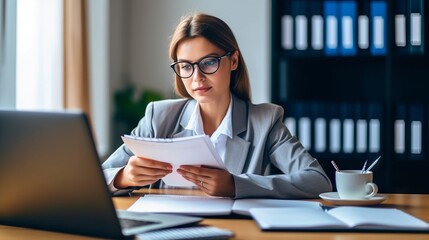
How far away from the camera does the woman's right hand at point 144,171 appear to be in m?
1.70

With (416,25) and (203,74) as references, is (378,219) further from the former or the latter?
(416,25)

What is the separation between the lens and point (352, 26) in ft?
11.3

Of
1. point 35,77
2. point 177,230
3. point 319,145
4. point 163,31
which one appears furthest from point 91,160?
point 163,31

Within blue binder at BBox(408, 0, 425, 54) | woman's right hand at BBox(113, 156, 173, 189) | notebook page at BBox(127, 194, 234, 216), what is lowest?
→ notebook page at BBox(127, 194, 234, 216)

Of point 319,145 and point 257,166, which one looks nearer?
point 257,166

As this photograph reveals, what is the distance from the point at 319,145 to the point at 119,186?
1812 millimetres

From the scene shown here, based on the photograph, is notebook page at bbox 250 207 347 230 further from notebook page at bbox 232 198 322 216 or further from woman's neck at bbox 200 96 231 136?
woman's neck at bbox 200 96 231 136

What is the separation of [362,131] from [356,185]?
1.79 meters

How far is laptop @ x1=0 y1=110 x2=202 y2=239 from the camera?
4.08 ft

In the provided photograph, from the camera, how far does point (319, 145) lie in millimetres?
3500

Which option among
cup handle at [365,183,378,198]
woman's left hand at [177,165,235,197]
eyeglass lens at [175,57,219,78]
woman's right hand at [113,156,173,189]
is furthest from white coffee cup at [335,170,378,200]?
eyeglass lens at [175,57,219,78]

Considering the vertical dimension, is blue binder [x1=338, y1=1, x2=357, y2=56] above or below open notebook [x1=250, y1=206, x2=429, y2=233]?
above

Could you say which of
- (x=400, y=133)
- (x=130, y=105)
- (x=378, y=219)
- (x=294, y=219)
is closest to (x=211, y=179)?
(x=294, y=219)

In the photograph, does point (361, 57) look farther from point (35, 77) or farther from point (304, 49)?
point (35, 77)
